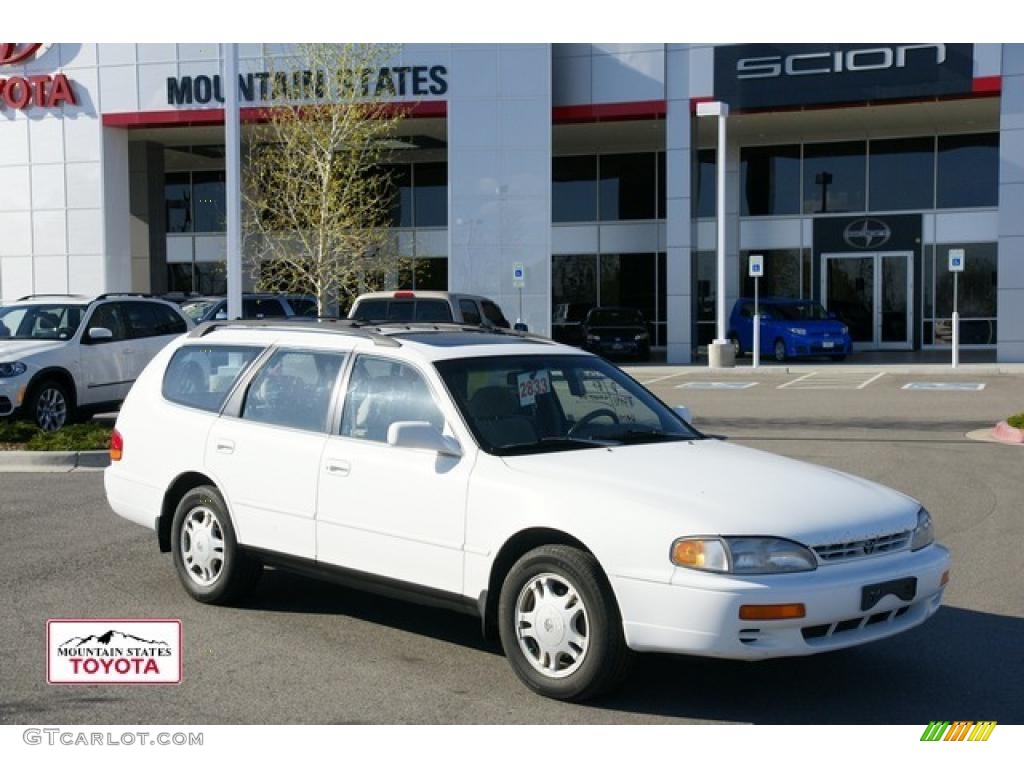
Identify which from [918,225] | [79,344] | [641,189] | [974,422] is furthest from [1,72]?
[974,422]

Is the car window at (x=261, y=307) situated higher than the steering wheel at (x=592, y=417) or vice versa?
the car window at (x=261, y=307)

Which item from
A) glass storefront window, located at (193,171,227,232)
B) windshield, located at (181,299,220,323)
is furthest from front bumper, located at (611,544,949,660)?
glass storefront window, located at (193,171,227,232)

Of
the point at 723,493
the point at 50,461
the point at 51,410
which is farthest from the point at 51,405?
the point at 723,493

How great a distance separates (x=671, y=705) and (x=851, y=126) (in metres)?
31.7

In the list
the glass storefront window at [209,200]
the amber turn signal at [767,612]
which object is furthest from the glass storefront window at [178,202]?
the amber turn signal at [767,612]

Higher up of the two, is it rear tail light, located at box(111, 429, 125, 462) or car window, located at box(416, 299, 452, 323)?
car window, located at box(416, 299, 452, 323)

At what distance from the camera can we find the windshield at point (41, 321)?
51.6 feet

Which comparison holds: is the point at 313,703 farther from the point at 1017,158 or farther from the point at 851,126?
the point at 851,126

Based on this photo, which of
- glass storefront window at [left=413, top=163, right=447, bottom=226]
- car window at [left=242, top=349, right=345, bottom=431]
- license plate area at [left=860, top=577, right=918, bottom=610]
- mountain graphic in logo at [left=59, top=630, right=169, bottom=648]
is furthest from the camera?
glass storefront window at [left=413, top=163, right=447, bottom=226]

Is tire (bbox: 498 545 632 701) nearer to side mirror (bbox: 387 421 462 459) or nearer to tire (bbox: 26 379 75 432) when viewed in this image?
side mirror (bbox: 387 421 462 459)

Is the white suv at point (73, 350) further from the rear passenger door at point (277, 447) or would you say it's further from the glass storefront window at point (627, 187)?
the glass storefront window at point (627, 187)

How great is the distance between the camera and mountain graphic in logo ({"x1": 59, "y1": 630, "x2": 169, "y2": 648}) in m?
6.23

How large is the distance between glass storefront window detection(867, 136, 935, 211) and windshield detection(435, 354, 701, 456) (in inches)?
1213

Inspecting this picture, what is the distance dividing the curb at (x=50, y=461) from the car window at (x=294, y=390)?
652 centimetres
